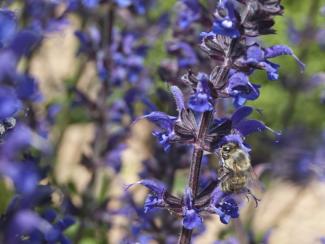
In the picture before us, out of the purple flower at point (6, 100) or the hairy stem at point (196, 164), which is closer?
the purple flower at point (6, 100)

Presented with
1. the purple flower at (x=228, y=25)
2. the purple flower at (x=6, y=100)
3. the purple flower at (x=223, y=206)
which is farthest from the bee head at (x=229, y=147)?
the purple flower at (x=6, y=100)

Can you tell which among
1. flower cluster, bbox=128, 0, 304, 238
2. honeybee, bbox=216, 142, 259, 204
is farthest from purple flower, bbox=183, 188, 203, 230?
honeybee, bbox=216, 142, 259, 204

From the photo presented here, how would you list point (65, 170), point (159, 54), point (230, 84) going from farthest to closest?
point (159, 54) < point (65, 170) < point (230, 84)

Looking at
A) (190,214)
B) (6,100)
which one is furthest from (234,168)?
(6,100)

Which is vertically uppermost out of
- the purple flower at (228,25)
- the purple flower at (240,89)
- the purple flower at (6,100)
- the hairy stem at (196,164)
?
the purple flower at (6,100)

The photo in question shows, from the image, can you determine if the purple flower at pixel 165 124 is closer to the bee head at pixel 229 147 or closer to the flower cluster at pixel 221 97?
the flower cluster at pixel 221 97

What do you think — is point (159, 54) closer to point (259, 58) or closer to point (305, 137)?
point (305, 137)

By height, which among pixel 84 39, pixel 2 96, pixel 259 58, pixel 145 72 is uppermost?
pixel 2 96

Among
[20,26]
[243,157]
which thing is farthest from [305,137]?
[243,157]

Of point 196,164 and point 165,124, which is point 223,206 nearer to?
point 196,164
